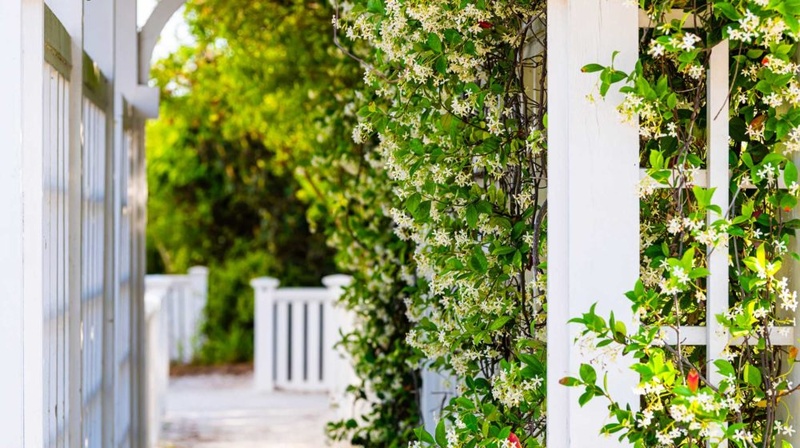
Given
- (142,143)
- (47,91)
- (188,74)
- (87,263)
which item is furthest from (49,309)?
(188,74)

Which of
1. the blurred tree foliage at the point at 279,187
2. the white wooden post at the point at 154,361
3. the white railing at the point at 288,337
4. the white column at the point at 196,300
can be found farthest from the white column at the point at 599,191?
the white column at the point at 196,300

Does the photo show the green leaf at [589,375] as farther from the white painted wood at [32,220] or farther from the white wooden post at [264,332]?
the white wooden post at [264,332]

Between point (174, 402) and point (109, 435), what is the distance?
4880 mm

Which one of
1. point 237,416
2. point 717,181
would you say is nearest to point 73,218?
point 717,181

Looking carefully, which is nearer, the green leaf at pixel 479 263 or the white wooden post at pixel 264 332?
the green leaf at pixel 479 263

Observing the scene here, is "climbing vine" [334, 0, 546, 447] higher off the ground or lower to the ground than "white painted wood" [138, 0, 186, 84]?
lower

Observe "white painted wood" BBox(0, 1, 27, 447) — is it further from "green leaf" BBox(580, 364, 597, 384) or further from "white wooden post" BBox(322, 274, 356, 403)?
"white wooden post" BBox(322, 274, 356, 403)

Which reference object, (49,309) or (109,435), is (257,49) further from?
(49,309)

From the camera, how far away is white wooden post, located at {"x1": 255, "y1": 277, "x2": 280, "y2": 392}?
8.65 metres

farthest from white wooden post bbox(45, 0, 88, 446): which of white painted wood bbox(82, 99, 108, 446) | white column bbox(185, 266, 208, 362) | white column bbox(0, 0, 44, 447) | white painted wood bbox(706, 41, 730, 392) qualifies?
white column bbox(185, 266, 208, 362)

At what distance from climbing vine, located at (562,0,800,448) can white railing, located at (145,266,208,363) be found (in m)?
8.20

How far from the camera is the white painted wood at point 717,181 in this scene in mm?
1935

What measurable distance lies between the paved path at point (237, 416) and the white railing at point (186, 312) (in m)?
0.71

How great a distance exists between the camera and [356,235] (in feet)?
14.6
